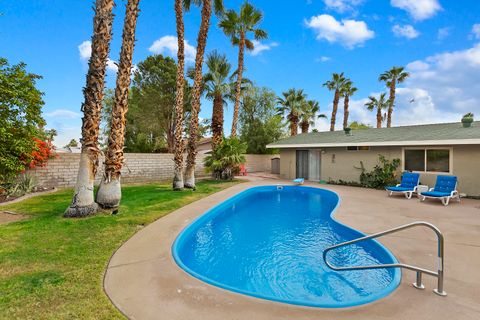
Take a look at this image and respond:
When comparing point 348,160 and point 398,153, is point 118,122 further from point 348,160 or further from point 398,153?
point 398,153

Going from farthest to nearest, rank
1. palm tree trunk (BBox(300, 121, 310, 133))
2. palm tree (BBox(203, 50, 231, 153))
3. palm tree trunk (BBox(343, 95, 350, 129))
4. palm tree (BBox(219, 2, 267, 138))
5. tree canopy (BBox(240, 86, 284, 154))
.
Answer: palm tree trunk (BBox(343, 95, 350, 129)), palm tree trunk (BBox(300, 121, 310, 133)), tree canopy (BBox(240, 86, 284, 154)), palm tree (BBox(219, 2, 267, 138)), palm tree (BBox(203, 50, 231, 153))

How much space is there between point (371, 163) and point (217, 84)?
1125 centimetres

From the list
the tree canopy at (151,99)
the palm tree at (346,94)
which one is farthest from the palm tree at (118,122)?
the palm tree at (346,94)

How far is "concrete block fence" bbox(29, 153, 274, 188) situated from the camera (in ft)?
40.0

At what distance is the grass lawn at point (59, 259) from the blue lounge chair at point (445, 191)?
1033 centimetres

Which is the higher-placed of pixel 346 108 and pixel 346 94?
pixel 346 94

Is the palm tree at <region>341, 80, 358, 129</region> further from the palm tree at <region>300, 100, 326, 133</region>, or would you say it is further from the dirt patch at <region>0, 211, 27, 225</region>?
the dirt patch at <region>0, 211, 27, 225</region>

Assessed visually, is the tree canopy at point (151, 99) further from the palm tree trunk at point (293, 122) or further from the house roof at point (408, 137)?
the house roof at point (408, 137)

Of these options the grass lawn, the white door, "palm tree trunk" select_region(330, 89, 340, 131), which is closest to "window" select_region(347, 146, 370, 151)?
the white door

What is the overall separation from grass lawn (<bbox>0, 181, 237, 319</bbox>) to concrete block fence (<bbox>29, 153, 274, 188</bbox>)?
4.15 meters

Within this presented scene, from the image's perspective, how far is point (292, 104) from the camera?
28.4 meters

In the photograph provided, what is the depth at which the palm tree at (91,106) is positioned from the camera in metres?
7.03

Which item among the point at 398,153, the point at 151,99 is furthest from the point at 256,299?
the point at 151,99

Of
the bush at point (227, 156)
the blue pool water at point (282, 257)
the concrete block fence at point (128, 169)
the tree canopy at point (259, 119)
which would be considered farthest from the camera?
the tree canopy at point (259, 119)
